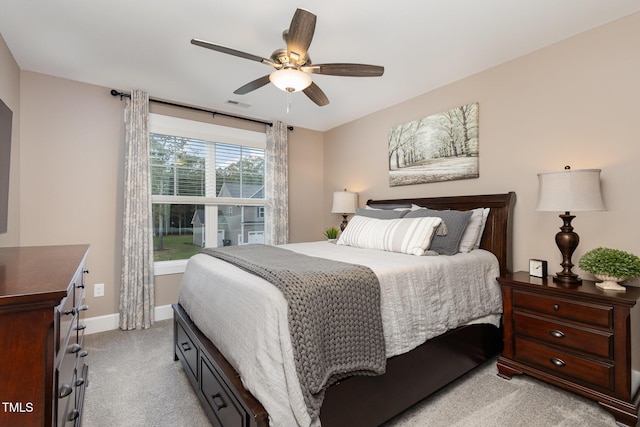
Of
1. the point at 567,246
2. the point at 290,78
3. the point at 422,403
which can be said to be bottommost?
the point at 422,403

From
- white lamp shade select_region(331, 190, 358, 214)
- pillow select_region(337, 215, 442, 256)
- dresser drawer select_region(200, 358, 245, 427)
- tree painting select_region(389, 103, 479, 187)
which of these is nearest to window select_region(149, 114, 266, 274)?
white lamp shade select_region(331, 190, 358, 214)

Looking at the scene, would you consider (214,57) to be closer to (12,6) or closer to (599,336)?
(12,6)

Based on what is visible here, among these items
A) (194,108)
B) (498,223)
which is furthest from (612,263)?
(194,108)

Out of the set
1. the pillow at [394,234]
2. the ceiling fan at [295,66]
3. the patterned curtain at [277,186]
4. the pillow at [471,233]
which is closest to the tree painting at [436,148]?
the pillow at [471,233]

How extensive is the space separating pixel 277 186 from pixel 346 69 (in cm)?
238

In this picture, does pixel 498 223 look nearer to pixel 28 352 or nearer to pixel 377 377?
pixel 377 377

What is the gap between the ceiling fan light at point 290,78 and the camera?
2059mm

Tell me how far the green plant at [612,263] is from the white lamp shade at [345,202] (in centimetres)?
248

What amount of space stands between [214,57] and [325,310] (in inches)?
92.7

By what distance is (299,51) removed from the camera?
1947 millimetres

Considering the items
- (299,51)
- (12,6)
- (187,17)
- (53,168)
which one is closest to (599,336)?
(299,51)

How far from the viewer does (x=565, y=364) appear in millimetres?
1951

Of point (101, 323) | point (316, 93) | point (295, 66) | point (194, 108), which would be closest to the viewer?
point (295, 66)

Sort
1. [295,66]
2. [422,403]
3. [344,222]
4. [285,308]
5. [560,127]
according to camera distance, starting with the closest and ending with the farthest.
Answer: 1. [285,308]
2. [422,403]
3. [295,66]
4. [560,127]
5. [344,222]
